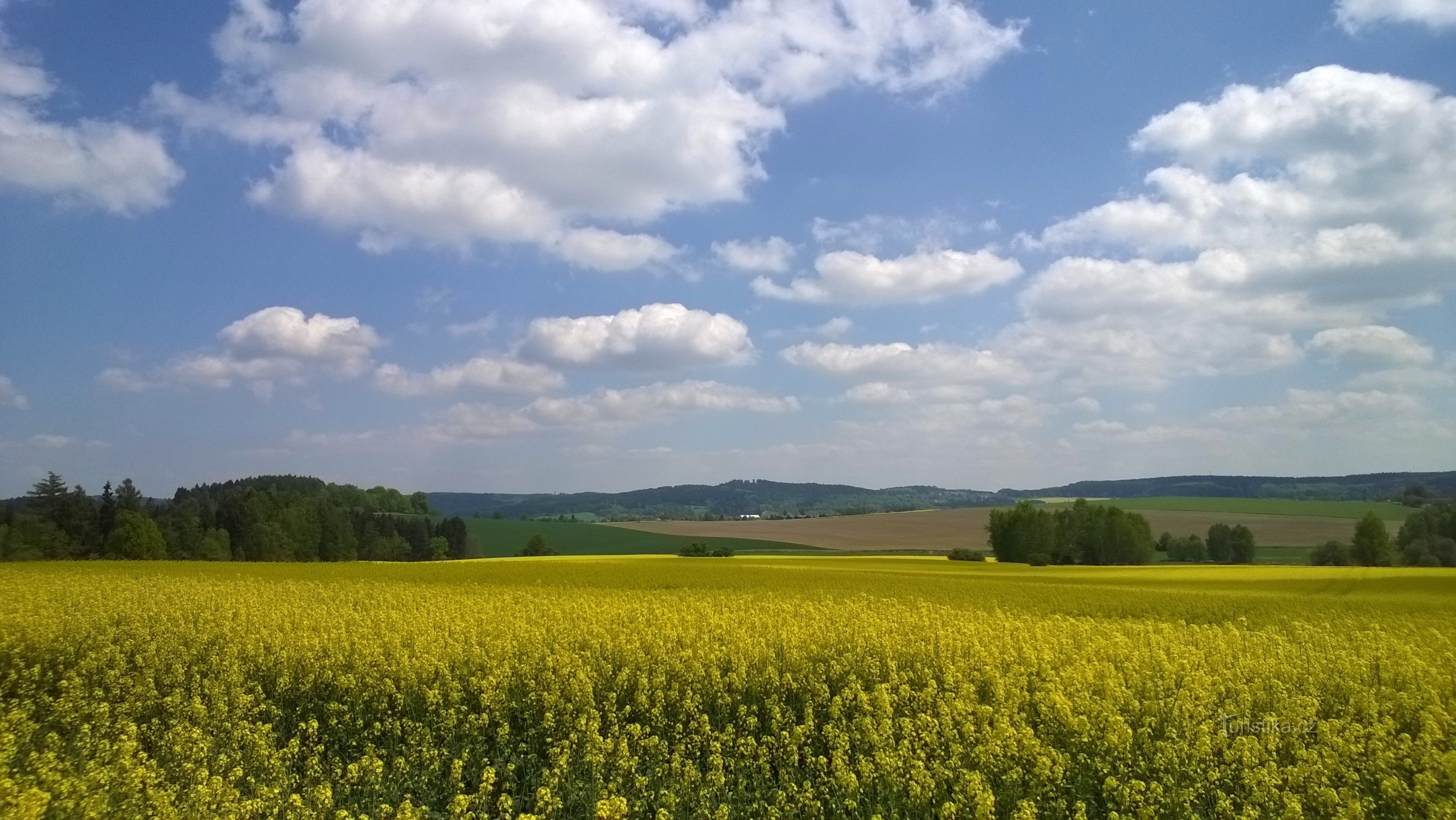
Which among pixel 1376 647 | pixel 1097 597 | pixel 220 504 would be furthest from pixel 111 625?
pixel 220 504

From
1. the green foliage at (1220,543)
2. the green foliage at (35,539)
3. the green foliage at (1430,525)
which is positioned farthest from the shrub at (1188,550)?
the green foliage at (35,539)

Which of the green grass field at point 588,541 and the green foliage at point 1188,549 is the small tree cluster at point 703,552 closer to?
the green grass field at point 588,541

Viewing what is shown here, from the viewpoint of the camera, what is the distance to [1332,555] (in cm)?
6306

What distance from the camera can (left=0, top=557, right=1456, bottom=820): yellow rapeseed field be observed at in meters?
7.93

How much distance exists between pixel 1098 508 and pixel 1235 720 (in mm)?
68954

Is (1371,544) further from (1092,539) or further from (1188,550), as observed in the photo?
(1092,539)

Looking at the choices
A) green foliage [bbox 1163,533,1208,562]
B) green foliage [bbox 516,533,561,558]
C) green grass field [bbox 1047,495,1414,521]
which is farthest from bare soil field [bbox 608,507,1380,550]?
green foliage [bbox 516,533,561,558]

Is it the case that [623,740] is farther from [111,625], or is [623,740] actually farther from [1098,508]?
[1098,508]

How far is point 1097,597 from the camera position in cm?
2564

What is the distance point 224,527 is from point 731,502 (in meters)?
118

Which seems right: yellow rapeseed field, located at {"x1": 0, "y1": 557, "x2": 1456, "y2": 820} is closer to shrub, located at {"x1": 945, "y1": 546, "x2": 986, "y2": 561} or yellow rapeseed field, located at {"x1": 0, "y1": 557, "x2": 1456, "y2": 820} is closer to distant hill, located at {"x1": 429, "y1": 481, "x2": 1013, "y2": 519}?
shrub, located at {"x1": 945, "y1": 546, "x2": 986, "y2": 561}

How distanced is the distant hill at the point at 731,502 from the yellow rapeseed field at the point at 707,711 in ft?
470

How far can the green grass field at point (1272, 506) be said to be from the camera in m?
85.0

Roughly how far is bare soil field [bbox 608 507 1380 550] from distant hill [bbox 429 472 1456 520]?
2287 centimetres
